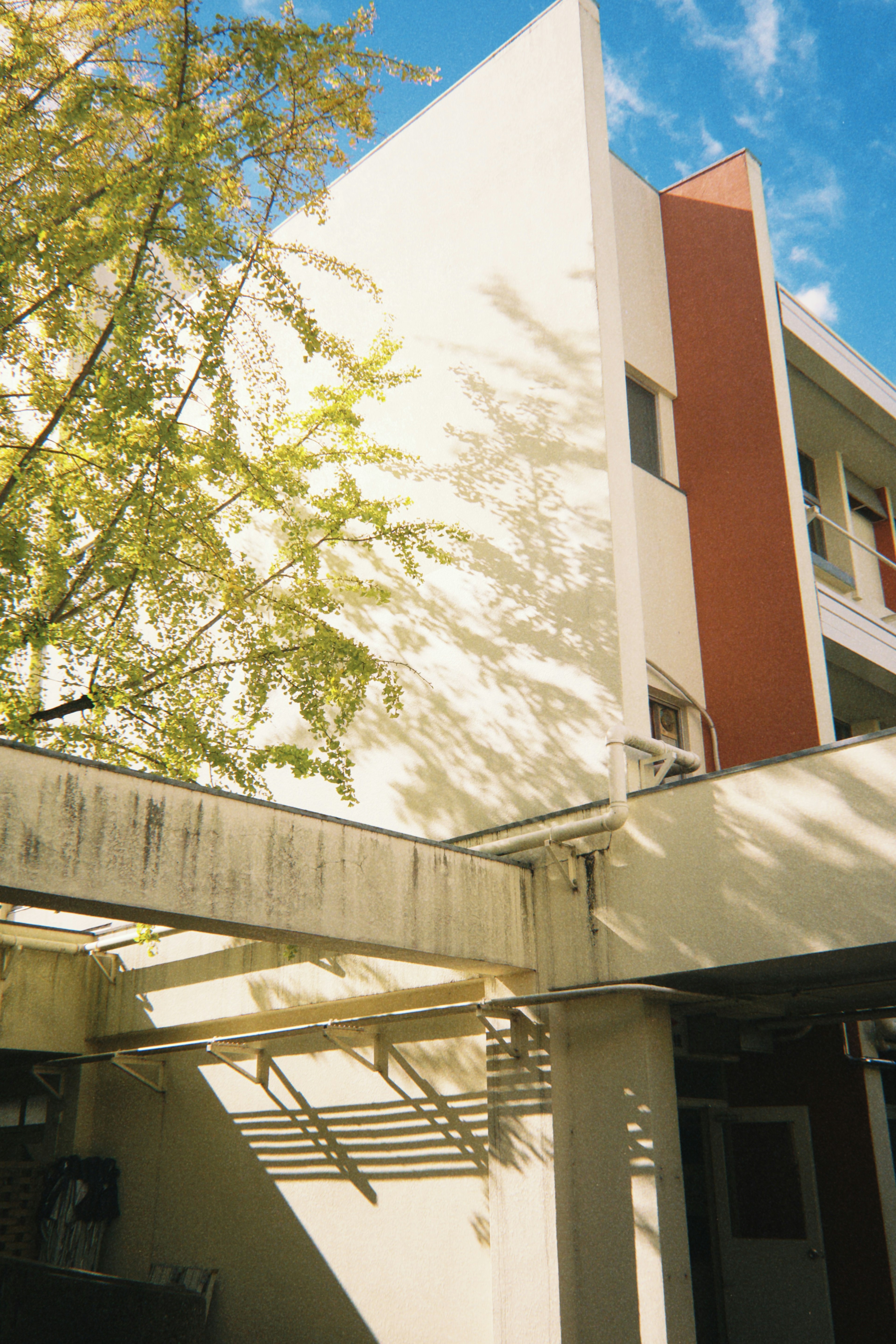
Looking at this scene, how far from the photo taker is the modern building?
22.4 ft

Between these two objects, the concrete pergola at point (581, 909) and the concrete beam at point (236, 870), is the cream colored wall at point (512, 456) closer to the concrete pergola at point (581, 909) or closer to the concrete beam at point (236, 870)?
the concrete pergola at point (581, 909)

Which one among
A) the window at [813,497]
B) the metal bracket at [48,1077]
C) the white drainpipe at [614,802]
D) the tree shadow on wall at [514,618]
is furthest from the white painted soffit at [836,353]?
the metal bracket at [48,1077]

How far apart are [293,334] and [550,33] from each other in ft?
16.6

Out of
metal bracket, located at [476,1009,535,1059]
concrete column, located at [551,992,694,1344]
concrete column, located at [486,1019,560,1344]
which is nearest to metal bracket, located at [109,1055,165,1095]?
concrete column, located at [486,1019,560,1344]

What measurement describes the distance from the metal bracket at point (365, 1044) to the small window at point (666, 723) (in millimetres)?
3829

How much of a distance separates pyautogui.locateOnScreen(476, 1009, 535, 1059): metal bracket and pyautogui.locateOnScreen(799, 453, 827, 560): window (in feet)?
28.0

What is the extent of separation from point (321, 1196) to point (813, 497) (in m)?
11.1

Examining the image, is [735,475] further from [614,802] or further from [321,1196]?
[321,1196]

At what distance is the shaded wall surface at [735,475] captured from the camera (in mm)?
9859

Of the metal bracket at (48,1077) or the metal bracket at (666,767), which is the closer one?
the metal bracket at (666,767)

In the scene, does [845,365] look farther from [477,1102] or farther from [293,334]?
[477,1102]

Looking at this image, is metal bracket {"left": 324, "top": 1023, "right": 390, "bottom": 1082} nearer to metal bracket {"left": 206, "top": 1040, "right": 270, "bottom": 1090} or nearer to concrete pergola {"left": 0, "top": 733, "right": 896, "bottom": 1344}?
metal bracket {"left": 206, "top": 1040, "right": 270, "bottom": 1090}

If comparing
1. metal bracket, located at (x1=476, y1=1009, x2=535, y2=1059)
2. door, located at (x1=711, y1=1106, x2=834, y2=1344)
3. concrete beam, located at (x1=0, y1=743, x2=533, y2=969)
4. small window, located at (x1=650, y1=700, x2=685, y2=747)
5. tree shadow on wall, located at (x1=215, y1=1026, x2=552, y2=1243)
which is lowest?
door, located at (x1=711, y1=1106, x2=834, y2=1344)

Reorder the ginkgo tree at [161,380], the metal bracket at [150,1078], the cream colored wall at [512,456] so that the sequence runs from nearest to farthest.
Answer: the ginkgo tree at [161,380], the cream colored wall at [512,456], the metal bracket at [150,1078]
